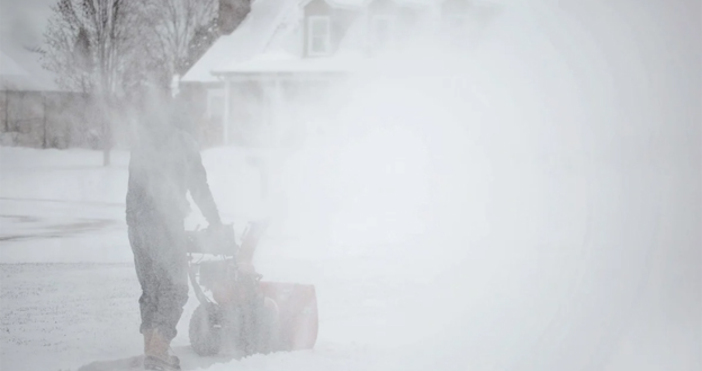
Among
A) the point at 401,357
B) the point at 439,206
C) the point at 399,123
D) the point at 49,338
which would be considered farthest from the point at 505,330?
the point at 49,338

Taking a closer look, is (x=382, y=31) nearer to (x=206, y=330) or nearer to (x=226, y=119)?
(x=226, y=119)

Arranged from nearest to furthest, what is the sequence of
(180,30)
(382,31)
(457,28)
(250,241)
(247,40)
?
(250,241) → (180,30) → (247,40) → (457,28) → (382,31)

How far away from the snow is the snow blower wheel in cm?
71

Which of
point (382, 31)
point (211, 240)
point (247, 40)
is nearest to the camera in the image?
point (211, 240)

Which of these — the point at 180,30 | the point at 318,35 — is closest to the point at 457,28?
the point at 318,35

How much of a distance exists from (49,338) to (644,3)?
3.60 metres

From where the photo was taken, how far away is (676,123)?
16.3 ft

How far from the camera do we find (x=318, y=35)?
4.68 m

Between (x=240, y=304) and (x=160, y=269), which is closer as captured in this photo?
(x=160, y=269)

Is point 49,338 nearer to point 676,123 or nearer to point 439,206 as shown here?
point 439,206

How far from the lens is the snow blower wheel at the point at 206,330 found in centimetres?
288

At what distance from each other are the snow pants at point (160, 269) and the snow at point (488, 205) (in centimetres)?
91

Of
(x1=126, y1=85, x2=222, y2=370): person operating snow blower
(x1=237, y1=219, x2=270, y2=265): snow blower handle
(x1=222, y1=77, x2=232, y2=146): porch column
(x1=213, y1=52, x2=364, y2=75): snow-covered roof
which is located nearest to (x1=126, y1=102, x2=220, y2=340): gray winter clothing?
(x1=126, y1=85, x2=222, y2=370): person operating snow blower

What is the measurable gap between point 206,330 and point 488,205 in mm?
2256
